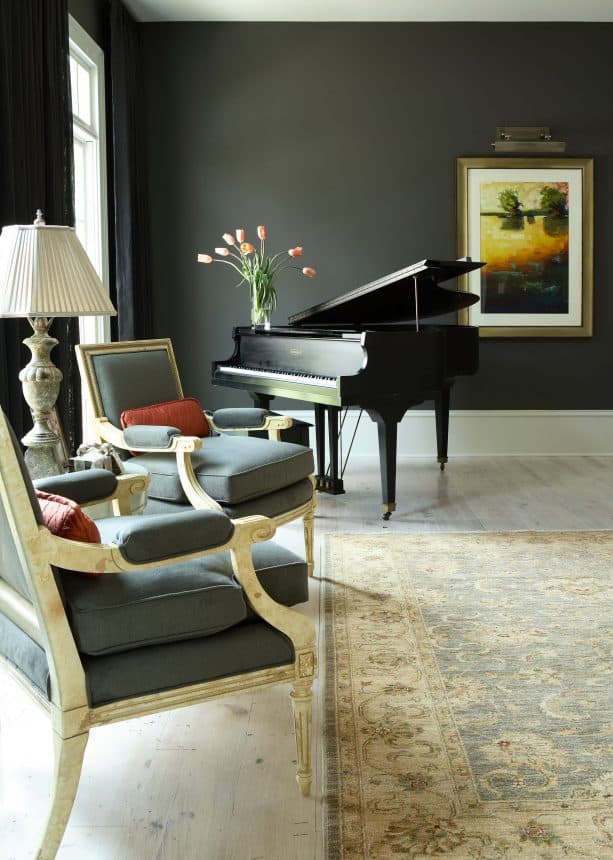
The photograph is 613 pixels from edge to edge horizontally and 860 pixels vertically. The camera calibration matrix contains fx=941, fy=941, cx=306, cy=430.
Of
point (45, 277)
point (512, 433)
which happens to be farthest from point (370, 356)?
point (512, 433)

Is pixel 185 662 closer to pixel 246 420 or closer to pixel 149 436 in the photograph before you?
pixel 149 436

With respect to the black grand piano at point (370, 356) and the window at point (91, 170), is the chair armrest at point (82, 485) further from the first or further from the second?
the window at point (91, 170)

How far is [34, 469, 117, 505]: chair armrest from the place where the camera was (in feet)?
8.88

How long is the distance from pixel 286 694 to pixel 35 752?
0.77m

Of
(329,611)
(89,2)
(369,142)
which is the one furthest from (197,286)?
(329,611)

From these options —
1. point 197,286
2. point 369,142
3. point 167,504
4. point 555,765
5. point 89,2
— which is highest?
point 89,2

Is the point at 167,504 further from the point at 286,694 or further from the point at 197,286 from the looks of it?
the point at 197,286

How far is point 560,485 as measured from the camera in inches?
243

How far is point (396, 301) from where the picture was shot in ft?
19.0

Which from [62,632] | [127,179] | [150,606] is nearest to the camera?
[62,632]

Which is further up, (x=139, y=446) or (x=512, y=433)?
(x=139, y=446)

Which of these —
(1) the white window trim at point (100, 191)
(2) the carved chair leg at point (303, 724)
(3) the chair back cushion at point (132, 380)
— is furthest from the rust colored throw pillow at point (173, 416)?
(2) the carved chair leg at point (303, 724)

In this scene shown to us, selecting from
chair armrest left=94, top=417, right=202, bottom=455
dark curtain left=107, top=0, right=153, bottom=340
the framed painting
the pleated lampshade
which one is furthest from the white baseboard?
the pleated lampshade

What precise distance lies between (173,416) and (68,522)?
222cm
